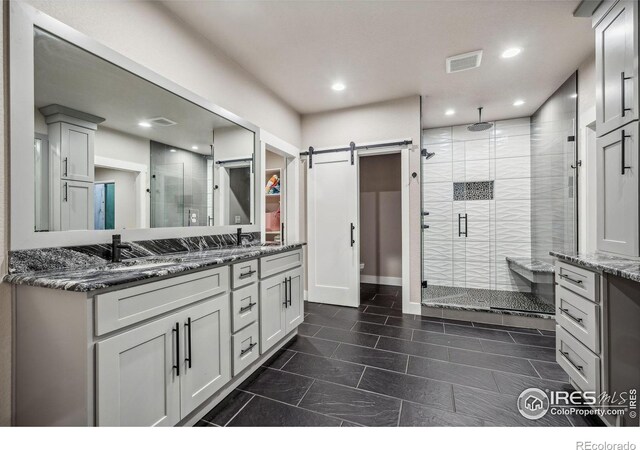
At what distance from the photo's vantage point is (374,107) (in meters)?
3.76

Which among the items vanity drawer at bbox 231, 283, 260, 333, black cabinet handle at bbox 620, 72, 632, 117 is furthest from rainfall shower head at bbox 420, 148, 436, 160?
vanity drawer at bbox 231, 283, 260, 333

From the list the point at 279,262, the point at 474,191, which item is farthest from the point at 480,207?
the point at 279,262

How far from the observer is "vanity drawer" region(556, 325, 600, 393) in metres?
1.53

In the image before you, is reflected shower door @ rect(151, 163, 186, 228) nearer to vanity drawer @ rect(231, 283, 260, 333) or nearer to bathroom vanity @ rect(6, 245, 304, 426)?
bathroom vanity @ rect(6, 245, 304, 426)

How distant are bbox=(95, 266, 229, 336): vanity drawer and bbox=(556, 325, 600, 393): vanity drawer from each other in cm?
209

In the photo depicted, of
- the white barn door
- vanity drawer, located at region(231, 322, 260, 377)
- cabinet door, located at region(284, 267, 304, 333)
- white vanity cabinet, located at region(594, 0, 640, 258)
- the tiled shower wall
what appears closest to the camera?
white vanity cabinet, located at region(594, 0, 640, 258)

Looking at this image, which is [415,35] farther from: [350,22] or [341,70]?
[341,70]

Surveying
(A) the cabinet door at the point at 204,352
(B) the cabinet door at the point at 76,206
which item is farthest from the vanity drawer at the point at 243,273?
(B) the cabinet door at the point at 76,206

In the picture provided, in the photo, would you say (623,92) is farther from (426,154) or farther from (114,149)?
(114,149)

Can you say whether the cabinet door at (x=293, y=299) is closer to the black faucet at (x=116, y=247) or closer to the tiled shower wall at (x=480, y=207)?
the black faucet at (x=116, y=247)

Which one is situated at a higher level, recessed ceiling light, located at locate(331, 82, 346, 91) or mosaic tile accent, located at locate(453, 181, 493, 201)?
recessed ceiling light, located at locate(331, 82, 346, 91)

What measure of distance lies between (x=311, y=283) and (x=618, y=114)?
3366 mm

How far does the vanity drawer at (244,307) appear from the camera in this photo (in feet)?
6.16
